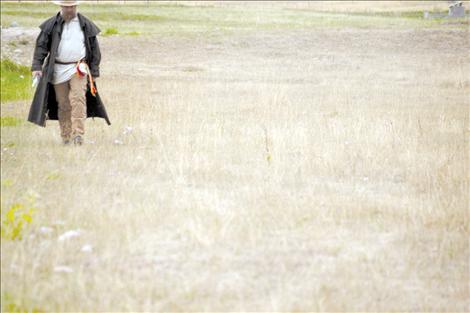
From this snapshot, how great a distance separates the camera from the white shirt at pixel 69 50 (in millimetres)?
11797

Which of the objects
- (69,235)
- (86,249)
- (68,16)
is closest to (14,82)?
(68,16)

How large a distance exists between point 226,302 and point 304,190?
10.8ft

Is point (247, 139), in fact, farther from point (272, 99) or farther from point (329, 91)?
point (329, 91)

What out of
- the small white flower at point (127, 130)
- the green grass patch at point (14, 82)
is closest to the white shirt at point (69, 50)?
the small white flower at point (127, 130)

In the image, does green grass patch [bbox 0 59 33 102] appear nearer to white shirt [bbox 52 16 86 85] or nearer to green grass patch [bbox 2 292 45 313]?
white shirt [bbox 52 16 86 85]

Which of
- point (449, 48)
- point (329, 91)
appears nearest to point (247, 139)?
point (329, 91)

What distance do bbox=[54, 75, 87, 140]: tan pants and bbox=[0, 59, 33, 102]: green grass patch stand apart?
4.78 meters

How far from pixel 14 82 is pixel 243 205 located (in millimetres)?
12103

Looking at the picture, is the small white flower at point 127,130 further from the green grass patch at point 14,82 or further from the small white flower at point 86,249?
the small white flower at point 86,249

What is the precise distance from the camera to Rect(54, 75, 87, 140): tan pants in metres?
12.0

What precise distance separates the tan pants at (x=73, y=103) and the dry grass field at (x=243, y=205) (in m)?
0.33

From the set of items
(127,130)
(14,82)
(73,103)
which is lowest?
(14,82)

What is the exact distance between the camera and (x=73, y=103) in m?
12.0

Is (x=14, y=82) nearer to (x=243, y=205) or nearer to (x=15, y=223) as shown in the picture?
(x=243, y=205)
